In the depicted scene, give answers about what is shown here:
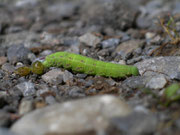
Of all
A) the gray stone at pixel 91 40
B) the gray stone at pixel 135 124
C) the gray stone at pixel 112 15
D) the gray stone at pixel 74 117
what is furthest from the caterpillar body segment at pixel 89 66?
the gray stone at pixel 112 15

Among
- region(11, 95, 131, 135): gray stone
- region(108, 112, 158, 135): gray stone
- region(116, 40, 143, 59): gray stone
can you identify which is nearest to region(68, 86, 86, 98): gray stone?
region(11, 95, 131, 135): gray stone

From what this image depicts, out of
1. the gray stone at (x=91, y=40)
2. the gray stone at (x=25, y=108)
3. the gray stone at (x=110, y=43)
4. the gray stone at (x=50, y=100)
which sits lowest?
the gray stone at (x=110, y=43)

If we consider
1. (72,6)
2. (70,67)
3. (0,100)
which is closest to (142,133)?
(0,100)

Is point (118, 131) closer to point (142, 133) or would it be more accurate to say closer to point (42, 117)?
point (142, 133)

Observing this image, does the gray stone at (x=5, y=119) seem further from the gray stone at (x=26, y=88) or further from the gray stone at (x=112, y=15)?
the gray stone at (x=112, y=15)

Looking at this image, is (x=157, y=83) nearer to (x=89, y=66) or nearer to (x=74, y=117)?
(x=89, y=66)

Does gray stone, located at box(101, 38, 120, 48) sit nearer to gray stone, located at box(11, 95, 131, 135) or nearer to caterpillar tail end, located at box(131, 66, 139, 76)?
caterpillar tail end, located at box(131, 66, 139, 76)
